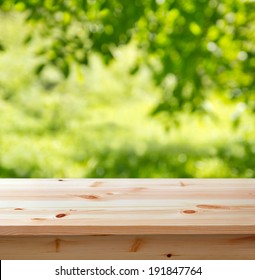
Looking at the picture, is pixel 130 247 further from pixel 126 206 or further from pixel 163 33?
pixel 163 33

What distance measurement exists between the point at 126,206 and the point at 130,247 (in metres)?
0.12

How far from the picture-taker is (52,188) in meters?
1.43

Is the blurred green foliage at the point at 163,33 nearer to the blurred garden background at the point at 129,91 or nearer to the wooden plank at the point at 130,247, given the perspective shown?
the blurred garden background at the point at 129,91

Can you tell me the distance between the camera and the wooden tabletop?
1144mm

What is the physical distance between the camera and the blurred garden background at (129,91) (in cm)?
255

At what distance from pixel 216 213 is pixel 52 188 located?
1.29 feet

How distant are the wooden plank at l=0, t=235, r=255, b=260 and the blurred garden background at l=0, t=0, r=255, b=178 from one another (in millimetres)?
1216

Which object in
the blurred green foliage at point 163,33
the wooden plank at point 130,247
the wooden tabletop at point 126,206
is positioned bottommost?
the wooden plank at point 130,247

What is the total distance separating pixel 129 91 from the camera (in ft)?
18.4

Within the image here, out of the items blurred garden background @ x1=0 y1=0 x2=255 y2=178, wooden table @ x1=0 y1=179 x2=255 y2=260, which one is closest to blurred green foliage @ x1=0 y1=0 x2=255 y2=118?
blurred garden background @ x1=0 y1=0 x2=255 y2=178

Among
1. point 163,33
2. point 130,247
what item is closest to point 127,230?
point 130,247

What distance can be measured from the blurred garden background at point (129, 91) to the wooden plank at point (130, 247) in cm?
122

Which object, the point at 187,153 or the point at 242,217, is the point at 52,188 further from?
the point at 187,153

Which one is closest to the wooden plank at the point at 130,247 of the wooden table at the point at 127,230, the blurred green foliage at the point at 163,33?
the wooden table at the point at 127,230
